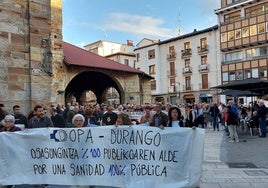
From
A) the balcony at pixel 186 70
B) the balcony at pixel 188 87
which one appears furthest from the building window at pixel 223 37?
the balcony at pixel 188 87

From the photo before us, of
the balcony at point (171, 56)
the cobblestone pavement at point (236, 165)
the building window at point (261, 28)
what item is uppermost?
the building window at point (261, 28)

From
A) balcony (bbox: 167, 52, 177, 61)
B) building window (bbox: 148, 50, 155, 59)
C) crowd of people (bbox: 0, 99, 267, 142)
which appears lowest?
crowd of people (bbox: 0, 99, 267, 142)

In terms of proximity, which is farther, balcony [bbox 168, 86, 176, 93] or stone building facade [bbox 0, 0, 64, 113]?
balcony [bbox 168, 86, 176, 93]

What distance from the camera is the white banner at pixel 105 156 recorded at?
17.5 feet

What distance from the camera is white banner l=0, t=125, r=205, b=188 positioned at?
5.33 metres

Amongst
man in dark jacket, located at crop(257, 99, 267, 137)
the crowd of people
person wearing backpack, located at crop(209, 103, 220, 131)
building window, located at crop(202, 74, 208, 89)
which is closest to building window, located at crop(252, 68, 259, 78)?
building window, located at crop(202, 74, 208, 89)

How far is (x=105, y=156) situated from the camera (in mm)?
5543

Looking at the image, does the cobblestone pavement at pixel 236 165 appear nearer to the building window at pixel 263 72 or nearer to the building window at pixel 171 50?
the building window at pixel 263 72

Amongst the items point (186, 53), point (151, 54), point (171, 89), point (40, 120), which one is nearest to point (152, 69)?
point (151, 54)

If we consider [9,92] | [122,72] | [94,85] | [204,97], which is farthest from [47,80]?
[204,97]

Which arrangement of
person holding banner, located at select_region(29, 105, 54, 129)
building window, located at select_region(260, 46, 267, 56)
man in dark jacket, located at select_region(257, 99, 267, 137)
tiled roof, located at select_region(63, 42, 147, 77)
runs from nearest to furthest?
person holding banner, located at select_region(29, 105, 54, 129)
man in dark jacket, located at select_region(257, 99, 267, 137)
tiled roof, located at select_region(63, 42, 147, 77)
building window, located at select_region(260, 46, 267, 56)

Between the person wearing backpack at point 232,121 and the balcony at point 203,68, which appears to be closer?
the person wearing backpack at point 232,121

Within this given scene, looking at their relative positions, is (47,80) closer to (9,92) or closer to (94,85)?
(9,92)

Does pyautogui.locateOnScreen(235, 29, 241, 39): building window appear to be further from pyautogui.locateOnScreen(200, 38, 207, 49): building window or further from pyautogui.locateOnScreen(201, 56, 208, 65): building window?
pyautogui.locateOnScreen(201, 56, 208, 65): building window
